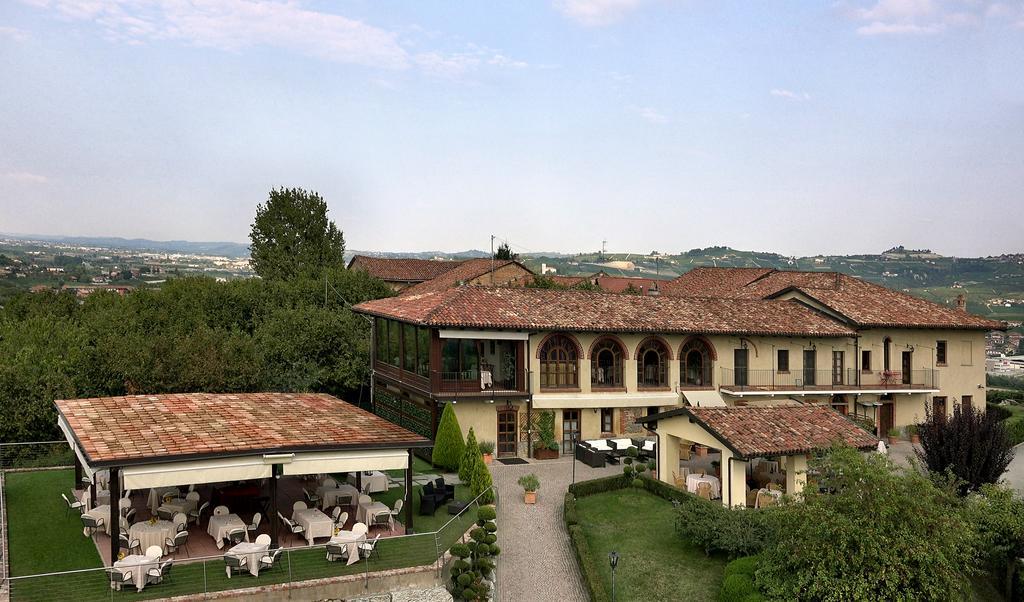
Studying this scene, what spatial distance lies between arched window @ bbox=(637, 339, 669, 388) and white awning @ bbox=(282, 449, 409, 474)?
16098mm

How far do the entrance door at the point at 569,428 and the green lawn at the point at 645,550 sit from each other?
6576 mm

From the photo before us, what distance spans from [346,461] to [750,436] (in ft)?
37.3

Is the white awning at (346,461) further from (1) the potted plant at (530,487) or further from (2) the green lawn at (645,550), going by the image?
(1) the potted plant at (530,487)

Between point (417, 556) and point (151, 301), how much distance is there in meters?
32.0

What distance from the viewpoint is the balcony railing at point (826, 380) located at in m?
34.2

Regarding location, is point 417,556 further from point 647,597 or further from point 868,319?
point 868,319

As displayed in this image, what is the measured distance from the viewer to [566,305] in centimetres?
3328

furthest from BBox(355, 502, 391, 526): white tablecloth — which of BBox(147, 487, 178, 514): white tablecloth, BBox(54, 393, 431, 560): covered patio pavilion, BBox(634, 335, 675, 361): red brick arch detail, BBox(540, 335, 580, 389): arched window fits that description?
BBox(634, 335, 675, 361): red brick arch detail

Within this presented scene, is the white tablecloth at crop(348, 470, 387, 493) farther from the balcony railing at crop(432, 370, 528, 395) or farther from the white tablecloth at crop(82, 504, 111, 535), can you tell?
the balcony railing at crop(432, 370, 528, 395)

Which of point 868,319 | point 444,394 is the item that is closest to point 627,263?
point 868,319

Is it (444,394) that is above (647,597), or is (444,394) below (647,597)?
above

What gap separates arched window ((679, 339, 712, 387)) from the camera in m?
33.8

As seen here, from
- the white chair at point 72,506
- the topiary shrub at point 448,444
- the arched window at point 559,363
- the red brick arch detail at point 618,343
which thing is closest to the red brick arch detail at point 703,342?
the red brick arch detail at point 618,343

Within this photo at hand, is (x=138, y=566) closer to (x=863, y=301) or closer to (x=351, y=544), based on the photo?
(x=351, y=544)
